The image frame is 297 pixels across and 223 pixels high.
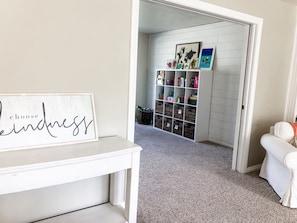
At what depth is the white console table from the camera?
4.44 feet

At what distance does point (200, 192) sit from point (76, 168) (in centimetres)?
161

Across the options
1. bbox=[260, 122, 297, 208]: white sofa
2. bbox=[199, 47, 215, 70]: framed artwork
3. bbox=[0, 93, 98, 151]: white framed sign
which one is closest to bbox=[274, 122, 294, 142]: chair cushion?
bbox=[260, 122, 297, 208]: white sofa

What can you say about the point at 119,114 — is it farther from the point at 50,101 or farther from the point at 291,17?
the point at 291,17

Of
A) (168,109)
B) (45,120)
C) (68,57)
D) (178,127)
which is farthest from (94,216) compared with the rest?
(168,109)

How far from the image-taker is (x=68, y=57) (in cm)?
178

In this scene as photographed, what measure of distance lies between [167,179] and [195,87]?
94.5 inches

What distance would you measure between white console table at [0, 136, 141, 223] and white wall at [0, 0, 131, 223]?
15 centimetres

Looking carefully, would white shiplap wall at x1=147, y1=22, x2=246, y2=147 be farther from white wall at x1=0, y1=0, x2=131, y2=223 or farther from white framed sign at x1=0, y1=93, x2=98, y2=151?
white framed sign at x1=0, y1=93, x2=98, y2=151

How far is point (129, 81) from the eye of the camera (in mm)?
2088

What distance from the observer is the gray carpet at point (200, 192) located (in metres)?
2.25

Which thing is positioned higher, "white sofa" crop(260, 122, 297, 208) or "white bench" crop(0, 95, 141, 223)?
"white bench" crop(0, 95, 141, 223)

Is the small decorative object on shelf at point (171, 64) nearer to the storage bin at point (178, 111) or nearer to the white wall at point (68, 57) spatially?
the storage bin at point (178, 111)

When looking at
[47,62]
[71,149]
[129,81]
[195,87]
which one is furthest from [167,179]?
[195,87]

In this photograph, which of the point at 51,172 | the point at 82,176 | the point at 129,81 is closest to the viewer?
the point at 51,172
